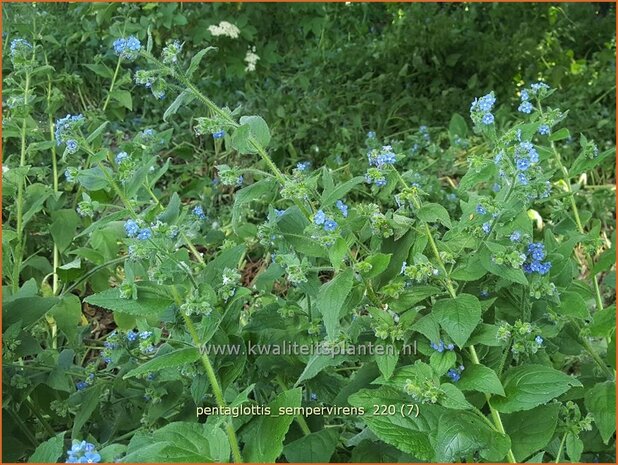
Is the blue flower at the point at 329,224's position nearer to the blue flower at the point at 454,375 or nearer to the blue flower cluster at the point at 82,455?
the blue flower at the point at 454,375

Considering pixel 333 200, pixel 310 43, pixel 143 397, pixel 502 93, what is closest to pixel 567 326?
pixel 333 200

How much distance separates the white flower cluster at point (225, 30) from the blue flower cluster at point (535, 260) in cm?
305

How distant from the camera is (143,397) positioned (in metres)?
1.96

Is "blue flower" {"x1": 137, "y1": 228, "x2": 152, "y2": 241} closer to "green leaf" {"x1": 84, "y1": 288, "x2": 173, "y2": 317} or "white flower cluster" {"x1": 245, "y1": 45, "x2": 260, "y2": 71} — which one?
"green leaf" {"x1": 84, "y1": 288, "x2": 173, "y2": 317}

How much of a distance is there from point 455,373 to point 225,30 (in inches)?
126

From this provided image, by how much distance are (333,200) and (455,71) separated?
357 centimetres

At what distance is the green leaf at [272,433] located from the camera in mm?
1517

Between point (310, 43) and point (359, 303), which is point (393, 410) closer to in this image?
point (359, 303)

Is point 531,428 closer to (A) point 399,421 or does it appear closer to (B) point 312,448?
(A) point 399,421

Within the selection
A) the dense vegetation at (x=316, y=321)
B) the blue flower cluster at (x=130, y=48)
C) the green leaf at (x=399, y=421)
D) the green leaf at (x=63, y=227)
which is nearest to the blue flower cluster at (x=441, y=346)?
the dense vegetation at (x=316, y=321)

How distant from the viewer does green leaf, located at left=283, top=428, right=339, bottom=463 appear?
1.66 metres

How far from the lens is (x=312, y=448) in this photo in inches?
65.9

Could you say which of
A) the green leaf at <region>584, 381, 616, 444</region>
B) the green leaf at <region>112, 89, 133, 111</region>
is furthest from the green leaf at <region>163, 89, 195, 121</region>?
the green leaf at <region>112, 89, 133, 111</region>

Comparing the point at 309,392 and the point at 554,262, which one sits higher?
the point at 554,262
